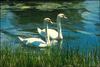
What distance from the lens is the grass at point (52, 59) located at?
6.61 metres

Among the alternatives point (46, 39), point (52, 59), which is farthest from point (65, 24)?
point (52, 59)

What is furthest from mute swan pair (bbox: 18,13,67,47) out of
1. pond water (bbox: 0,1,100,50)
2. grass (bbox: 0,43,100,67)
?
grass (bbox: 0,43,100,67)

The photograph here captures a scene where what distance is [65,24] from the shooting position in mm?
16797

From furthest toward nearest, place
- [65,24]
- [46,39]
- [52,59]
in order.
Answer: [65,24], [46,39], [52,59]

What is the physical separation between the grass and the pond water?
474 cm

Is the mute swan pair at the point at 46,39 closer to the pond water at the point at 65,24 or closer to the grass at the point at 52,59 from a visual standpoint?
the pond water at the point at 65,24

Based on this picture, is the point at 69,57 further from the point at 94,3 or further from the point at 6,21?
the point at 94,3

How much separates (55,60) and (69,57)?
0.29 metres

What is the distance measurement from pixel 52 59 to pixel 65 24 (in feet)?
33.1

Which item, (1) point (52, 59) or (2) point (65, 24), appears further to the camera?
(2) point (65, 24)

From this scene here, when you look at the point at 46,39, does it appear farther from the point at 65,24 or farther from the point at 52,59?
the point at 52,59

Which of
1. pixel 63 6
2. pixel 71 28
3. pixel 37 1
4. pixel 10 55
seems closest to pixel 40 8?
pixel 63 6

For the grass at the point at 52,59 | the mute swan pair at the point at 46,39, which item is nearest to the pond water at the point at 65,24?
the mute swan pair at the point at 46,39

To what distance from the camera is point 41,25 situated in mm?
16922
